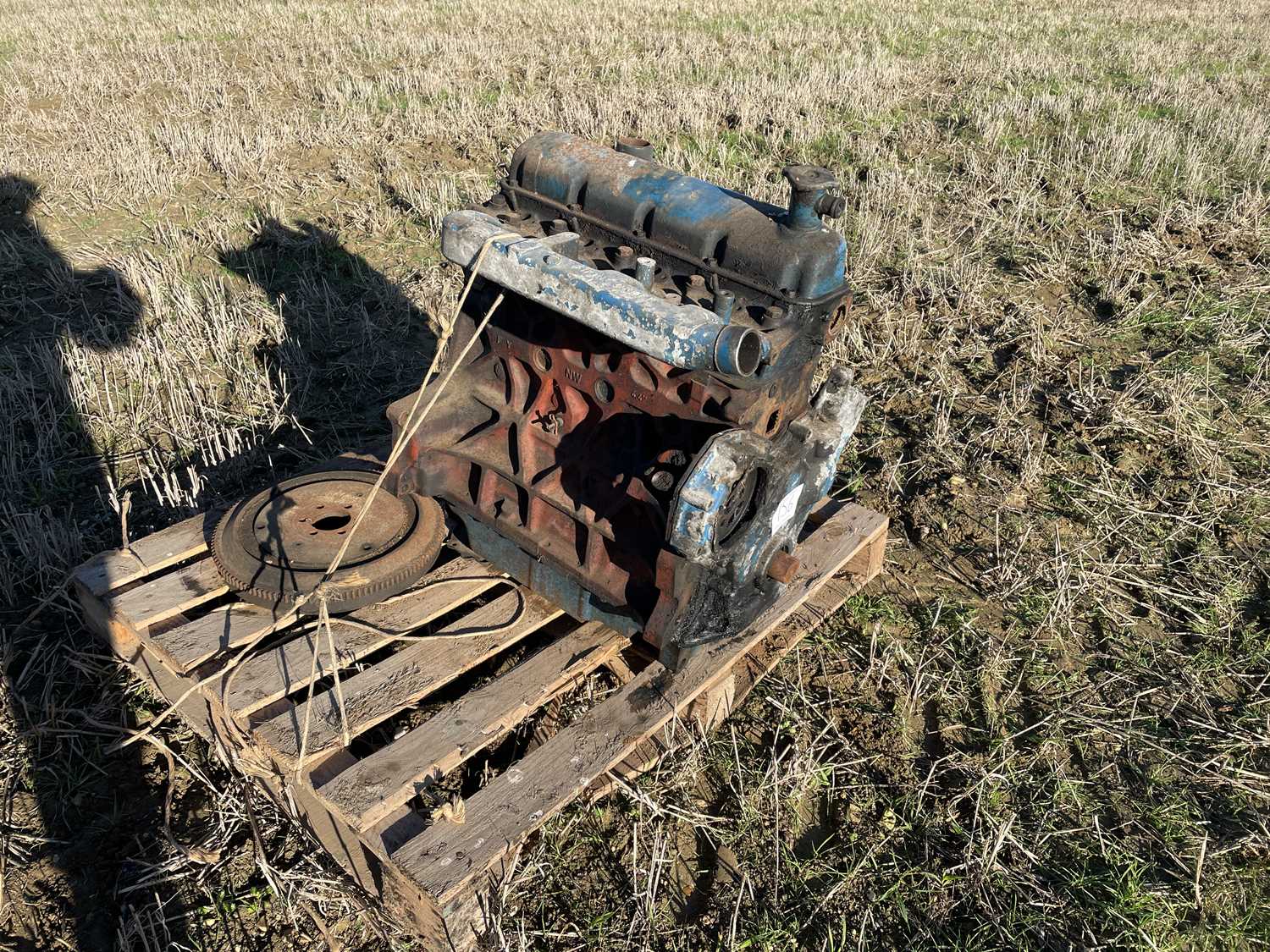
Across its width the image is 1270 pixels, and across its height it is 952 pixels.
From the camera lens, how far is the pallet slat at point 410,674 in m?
2.73

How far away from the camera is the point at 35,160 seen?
7.48 metres

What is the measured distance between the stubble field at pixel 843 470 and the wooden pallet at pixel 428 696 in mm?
184

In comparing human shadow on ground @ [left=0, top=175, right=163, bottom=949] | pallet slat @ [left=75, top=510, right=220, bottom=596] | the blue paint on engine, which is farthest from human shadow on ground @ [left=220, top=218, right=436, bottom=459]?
the blue paint on engine

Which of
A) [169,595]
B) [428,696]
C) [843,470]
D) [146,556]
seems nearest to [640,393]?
[428,696]

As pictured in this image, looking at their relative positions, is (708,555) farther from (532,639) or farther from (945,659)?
(945,659)

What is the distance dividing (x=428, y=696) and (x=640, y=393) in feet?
4.38

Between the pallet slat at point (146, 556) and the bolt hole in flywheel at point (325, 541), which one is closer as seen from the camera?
the bolt hole in flywheel at point (325, 541)

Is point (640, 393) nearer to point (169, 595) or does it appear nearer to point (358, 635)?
point (358, 635)

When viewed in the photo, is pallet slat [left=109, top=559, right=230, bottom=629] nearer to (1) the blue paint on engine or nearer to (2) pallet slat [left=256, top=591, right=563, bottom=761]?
(2) pallet slat [left=256, top=591, right=563, bottom=761]

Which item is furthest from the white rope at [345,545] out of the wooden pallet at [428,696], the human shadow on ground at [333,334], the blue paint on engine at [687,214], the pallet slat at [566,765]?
the human shadow on ground at [333,334]

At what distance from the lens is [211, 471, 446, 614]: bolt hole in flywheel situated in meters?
3.12

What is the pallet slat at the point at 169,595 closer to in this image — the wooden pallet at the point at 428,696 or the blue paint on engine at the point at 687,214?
the wooden pallet at the point at 428,696

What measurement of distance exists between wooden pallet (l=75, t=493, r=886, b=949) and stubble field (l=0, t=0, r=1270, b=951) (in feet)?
0.60

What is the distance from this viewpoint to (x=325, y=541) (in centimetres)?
328
